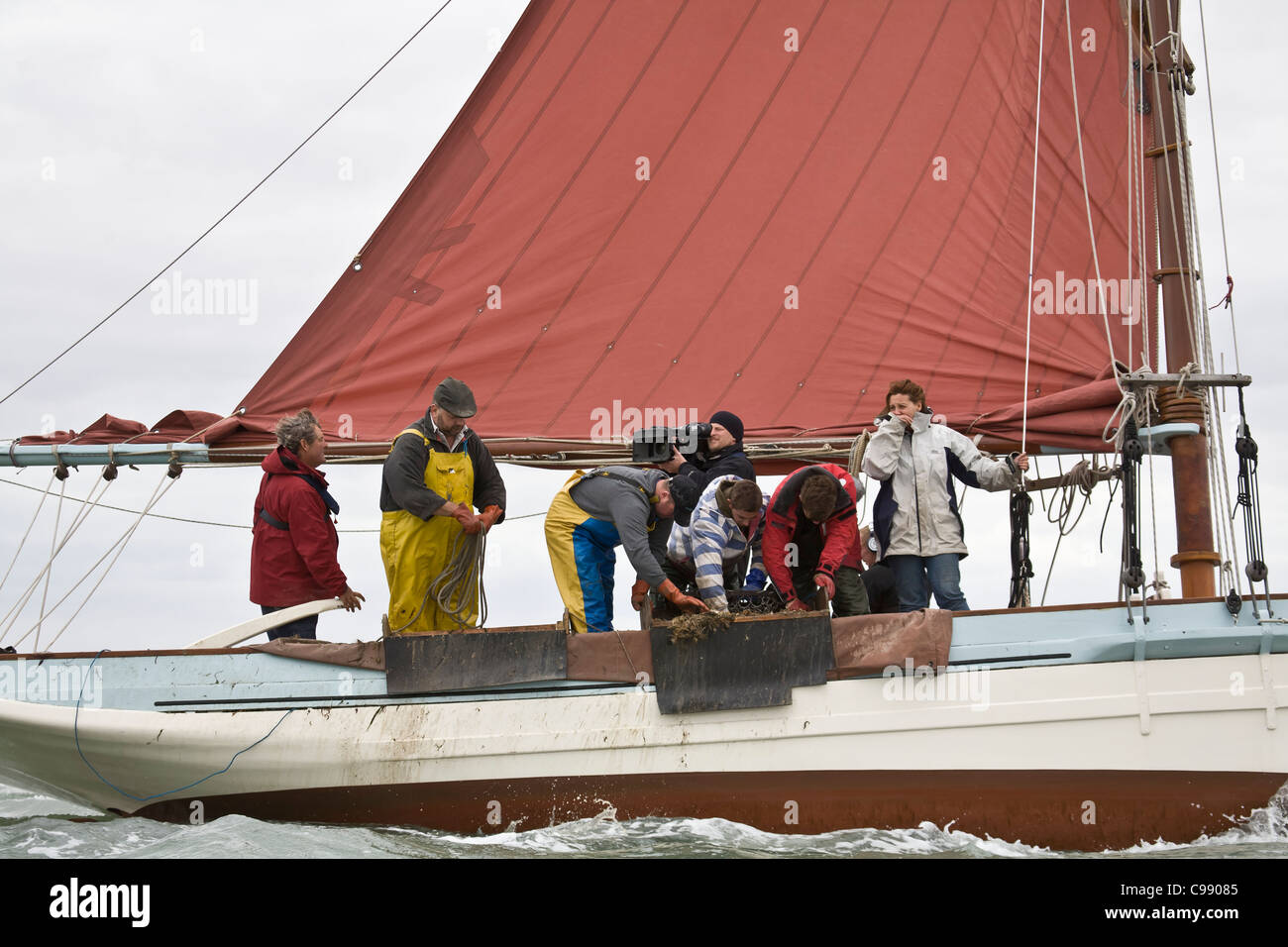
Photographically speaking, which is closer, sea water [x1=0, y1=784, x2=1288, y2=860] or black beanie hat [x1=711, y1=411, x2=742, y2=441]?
sea water [x1=0, y1=784, x2=1288, y2=860]

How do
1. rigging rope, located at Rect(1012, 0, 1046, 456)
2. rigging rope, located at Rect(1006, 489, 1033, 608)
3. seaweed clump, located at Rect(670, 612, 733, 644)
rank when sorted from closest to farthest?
seaweed clump, located at Rect(670, 612, 733, 644) < rigging rope, located at Rect(1006, 489, 1033, 608) < rigging rope, located at Rect(1012, 0, 1046, 456)

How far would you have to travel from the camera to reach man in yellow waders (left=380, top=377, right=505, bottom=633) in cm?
716

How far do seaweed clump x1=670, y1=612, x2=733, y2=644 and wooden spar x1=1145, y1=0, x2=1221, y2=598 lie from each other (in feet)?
7.93

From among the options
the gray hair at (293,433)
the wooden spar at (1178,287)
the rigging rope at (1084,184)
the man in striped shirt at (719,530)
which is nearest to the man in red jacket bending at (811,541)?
the man in striped shirt at (719,530)

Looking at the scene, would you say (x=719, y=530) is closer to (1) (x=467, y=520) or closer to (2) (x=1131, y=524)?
(1) (x=467, y=520)

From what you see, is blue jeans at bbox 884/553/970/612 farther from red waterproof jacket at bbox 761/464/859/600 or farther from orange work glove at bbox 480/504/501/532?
orange work glove at bbox 480/504/501/532

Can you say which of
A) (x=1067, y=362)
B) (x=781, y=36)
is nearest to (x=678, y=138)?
(x=781, y=36)

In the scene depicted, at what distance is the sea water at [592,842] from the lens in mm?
6258

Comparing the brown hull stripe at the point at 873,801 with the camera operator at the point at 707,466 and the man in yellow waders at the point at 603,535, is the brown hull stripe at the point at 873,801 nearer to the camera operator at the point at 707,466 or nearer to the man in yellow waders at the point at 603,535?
the man in yellow waders at the point at 603,535

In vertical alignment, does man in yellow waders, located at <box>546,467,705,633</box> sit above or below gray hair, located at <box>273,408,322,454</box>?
below

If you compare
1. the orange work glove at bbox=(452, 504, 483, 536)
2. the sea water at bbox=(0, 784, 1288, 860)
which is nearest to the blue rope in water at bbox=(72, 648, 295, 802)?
the sea water at bbox=(0, 784, 1288, 860)

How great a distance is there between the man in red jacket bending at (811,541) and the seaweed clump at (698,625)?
396 mm

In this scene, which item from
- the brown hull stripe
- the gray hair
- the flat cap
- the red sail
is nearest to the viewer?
the brown hull stripe

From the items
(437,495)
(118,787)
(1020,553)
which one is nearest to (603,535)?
(437,495)
